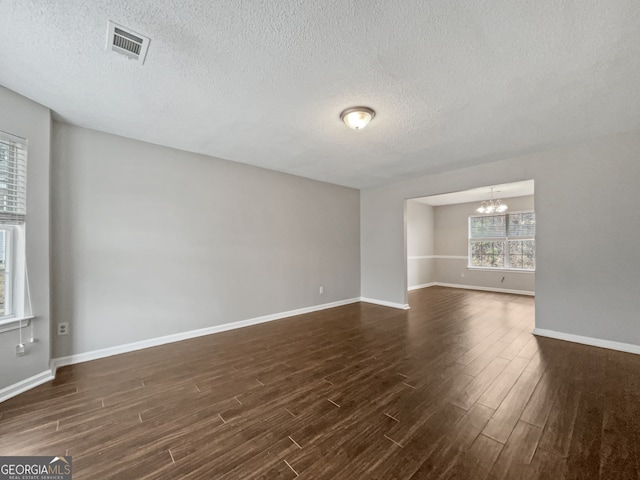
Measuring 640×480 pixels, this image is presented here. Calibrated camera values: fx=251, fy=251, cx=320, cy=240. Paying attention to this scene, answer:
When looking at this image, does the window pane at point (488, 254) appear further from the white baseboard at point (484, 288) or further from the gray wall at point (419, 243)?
the gray wall at point (419, 243)

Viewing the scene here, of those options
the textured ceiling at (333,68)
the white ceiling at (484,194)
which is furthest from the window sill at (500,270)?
the textured ceiling at (333,68)

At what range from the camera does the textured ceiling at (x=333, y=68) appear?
145 centimetres

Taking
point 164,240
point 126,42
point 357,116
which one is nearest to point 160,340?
point 164,240

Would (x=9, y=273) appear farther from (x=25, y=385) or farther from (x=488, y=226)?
(x=488, y=226)

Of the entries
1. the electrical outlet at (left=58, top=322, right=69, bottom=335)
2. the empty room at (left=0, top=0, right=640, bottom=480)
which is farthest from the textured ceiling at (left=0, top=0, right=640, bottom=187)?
the electrical outlet at (left=58, top=322, right=69, bottom=335)

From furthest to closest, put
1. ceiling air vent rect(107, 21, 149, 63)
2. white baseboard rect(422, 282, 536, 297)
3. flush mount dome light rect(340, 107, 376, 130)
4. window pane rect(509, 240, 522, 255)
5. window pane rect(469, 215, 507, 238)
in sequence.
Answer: window pane rect(469, 215, 507, 238)
window pane rect(509, 240, 522, 255)
white baseboard rect(422, 282, 536, 297)
flush mount dome light rect(340, 107, 376, 130)
ceiling air vent rect(107, 21, 149, 63)

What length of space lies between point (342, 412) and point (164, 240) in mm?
2937

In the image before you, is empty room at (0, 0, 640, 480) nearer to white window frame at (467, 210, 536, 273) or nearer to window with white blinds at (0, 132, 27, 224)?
window with white blinds at (0, 132, 27, 224)

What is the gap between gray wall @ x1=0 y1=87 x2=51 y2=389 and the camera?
2176mm

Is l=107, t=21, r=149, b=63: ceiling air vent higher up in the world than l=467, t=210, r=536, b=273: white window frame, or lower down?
higher up

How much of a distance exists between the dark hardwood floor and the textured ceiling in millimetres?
2569

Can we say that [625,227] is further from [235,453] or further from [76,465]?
[76,465]

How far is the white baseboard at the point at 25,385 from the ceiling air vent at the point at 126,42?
2.83 m

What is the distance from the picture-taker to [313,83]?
6.76ft
